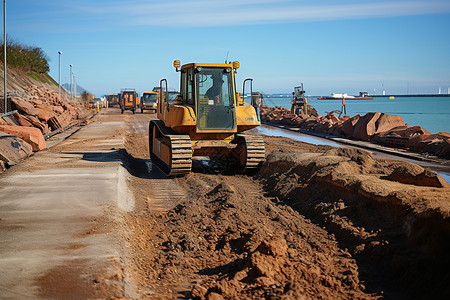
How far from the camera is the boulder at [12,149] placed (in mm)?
13941

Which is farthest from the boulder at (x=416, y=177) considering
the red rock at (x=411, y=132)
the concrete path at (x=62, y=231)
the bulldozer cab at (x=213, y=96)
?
the red rock at (x=411, y=132)

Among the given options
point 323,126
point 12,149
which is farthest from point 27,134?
point 323,126

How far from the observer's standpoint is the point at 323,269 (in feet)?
19.8

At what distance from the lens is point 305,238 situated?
7605 millimetres

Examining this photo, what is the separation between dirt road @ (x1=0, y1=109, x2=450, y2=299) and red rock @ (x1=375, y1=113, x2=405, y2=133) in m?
13.7

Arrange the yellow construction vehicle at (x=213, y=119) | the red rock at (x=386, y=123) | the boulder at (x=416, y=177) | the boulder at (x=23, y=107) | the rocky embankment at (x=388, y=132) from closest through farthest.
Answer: the boulder at (x=416, y=177) < the yellow construction vehicle at (x=213, y=119) < the rocky embankment at (x=388, y=132) < the boulder at (x=23, y=107) < the red rock at (x=386, y=123)

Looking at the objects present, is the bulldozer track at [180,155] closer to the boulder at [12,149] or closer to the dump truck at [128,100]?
the boulder at [12,149]

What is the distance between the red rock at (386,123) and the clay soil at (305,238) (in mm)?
13770

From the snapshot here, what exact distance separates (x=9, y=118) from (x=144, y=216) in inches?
542

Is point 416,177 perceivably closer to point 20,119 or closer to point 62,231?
point 62,231

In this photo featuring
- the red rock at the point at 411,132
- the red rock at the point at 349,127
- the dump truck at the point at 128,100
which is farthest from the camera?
the dump truck at the point at 128,100

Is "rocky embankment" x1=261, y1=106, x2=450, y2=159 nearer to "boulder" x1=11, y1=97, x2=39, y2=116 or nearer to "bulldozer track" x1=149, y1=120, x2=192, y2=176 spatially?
"bulldozer track" x1=149, y1=120, x2=192, y2=176

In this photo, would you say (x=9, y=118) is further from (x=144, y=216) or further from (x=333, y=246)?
(x=333, y=246)

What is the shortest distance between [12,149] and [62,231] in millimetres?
8760
